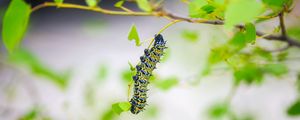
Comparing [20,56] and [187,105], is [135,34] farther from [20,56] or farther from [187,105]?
[187,105]

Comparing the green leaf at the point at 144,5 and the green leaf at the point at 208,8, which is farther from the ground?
the green leaf at the point at 208,8

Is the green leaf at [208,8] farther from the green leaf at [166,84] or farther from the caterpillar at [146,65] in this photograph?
the green leaf at [166,84]

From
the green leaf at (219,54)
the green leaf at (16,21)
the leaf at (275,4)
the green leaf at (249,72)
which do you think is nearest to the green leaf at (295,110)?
the green leaf at (249,72)

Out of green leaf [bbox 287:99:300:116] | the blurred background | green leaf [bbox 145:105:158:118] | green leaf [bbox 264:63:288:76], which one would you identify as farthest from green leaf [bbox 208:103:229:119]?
green leaf [bbox 264:63:288:76]

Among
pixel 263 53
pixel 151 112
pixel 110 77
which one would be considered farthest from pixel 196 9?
pixel 110 77

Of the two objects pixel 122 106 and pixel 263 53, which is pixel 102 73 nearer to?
pixel 263 53

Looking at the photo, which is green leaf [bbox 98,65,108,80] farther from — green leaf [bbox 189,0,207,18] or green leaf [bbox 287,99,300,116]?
green leaf [bbox 189,0,207,18]
